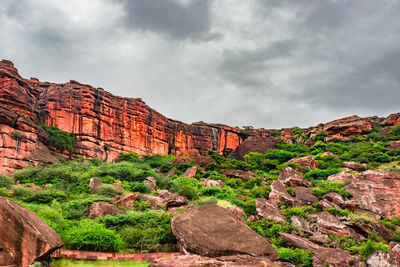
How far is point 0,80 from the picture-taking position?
3519cm

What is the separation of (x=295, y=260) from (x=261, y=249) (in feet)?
14.5

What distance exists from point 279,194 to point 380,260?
1035 cm

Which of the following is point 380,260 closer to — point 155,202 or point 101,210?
point 155,202

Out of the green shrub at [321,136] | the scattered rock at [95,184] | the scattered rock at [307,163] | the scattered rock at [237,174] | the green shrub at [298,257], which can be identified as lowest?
the green shrub at [298,257]

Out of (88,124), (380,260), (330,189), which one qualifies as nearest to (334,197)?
(330,189)

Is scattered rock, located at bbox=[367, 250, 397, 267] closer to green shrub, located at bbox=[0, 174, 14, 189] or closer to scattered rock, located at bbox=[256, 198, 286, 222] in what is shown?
scattered rock, located at bbox=[256, 198, 286, 222]

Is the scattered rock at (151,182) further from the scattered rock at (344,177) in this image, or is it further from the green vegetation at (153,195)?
the scattered rock at (344,177)

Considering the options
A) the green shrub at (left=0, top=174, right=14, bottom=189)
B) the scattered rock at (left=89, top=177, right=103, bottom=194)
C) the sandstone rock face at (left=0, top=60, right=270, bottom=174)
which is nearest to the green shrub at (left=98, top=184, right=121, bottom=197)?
the scattered rock at (left=89, top=177, right=103, bottom=194)

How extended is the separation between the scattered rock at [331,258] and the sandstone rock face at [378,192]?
10021 mm

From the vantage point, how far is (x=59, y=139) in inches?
1423

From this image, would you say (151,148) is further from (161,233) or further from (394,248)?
(394,248)

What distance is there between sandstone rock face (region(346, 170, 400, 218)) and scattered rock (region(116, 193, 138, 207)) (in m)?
16.0

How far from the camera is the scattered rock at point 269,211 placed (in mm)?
19250

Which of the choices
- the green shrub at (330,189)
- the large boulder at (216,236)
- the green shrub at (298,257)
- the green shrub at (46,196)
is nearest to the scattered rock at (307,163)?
the green shrub at (330,189)
